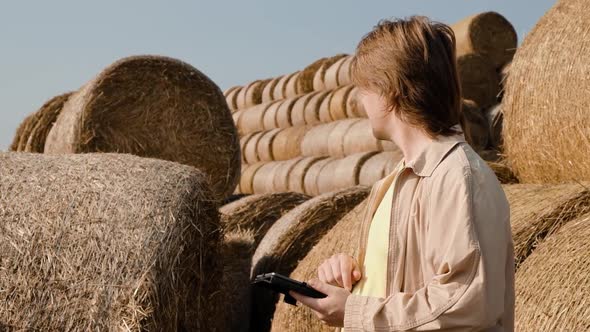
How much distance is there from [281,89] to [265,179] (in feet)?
5.61

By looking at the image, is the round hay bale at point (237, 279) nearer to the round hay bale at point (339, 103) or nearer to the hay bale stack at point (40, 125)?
the hay bale stack at point (40, 125)

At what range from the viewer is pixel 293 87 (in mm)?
9414

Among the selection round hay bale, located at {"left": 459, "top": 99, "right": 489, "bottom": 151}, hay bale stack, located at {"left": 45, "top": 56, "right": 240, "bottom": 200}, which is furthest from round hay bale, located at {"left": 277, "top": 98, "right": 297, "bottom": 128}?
hay bale stack, located at {"left": 45, "top": 56, "right": 240, "bottom": 200}

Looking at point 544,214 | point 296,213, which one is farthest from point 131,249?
point 544,214

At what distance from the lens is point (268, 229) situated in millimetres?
4613

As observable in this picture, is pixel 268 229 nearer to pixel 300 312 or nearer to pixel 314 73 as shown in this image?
pixel 300 312

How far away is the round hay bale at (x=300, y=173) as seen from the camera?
7.52 meters

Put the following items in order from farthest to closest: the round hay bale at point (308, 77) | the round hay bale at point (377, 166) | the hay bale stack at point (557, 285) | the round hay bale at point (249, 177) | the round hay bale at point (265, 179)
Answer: the round hay bale at point (308, 77), the round hay bale at point (249, 177), the round hay bale at point (265, 179), the round hay bale at point (377, 166), the hay bale stack at point (557, 285)

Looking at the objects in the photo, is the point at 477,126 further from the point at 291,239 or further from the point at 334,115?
the point at 291,239

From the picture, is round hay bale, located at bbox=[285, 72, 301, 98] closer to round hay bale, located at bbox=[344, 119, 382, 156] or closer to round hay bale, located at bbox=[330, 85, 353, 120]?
round hay bale, located at bbox=[330, 85, 353, 120]

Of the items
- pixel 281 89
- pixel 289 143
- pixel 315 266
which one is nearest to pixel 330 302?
pixel 315 266

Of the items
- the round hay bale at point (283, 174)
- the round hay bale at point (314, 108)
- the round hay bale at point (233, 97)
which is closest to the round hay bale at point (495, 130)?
the round hay bale at point (283, 174)

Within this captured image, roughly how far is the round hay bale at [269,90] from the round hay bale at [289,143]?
1208mm

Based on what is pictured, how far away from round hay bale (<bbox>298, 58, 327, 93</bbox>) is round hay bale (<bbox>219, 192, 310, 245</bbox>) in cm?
442
